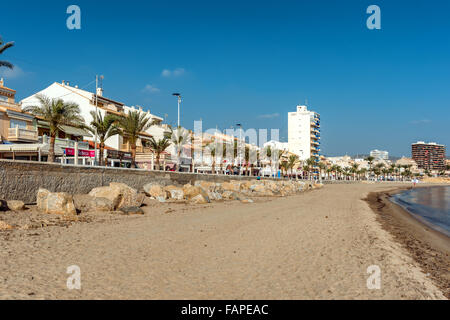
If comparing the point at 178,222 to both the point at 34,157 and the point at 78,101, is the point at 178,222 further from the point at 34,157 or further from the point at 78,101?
the point at 78,101

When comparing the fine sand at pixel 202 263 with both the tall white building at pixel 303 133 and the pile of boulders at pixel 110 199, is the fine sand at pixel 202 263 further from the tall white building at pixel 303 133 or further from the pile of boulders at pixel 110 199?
the tall white building at pixel 303 133

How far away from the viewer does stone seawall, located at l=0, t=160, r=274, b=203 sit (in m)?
13.4

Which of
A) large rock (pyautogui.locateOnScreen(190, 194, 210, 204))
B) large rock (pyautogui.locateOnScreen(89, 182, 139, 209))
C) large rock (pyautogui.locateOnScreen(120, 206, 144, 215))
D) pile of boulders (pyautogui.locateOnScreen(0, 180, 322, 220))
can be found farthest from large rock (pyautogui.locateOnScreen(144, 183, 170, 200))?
large rock (pyautogui.locateOnScreen(120, 206, 144, 215))

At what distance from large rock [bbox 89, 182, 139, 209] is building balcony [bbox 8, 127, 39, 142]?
61.8ft

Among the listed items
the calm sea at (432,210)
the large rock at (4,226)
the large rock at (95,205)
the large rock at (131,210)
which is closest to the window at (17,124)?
the large rock at (95,205)

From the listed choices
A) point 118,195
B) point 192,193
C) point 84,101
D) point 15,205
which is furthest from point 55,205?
point 84,101

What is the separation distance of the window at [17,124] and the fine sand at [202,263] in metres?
25.2

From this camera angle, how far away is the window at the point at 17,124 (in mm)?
30534

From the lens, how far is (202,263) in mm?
6957

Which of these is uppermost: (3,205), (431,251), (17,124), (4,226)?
(17,124)

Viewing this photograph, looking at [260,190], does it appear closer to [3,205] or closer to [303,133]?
[3,205]

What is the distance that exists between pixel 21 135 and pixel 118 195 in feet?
67.8

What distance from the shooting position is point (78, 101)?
44.6 metres
